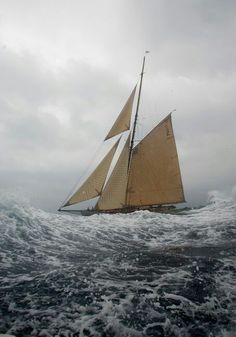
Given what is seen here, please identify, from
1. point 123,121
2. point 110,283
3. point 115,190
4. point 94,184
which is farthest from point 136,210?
point 110,283

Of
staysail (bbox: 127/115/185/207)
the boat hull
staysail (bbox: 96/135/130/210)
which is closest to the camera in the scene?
the boat hull

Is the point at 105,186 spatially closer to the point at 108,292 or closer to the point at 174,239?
the point at 174,239

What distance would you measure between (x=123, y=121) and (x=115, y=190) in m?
8.82

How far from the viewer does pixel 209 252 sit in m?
12.6

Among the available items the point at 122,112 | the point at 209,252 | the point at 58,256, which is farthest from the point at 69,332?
the point at 122,112

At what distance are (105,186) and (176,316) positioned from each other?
29.0 metres

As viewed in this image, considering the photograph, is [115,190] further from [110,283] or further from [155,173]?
[110,283]

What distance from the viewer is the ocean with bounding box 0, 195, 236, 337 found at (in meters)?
6.20

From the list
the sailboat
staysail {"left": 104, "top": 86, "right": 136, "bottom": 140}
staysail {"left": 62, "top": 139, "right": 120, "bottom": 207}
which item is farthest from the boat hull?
staysail {"left": 104, "top": 86, "right": 136, "bottom": 140}

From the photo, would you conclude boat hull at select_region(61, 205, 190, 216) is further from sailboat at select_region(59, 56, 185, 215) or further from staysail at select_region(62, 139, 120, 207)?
staysail at select_region(62, 139, 120, 207)

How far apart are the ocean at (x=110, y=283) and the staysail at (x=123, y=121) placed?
72.7ft

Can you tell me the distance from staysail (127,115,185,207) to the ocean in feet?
67.8

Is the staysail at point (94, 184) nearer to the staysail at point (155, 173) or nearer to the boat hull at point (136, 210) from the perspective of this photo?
the boat hull at point (136, 210)

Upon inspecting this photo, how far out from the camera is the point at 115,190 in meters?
35.8
